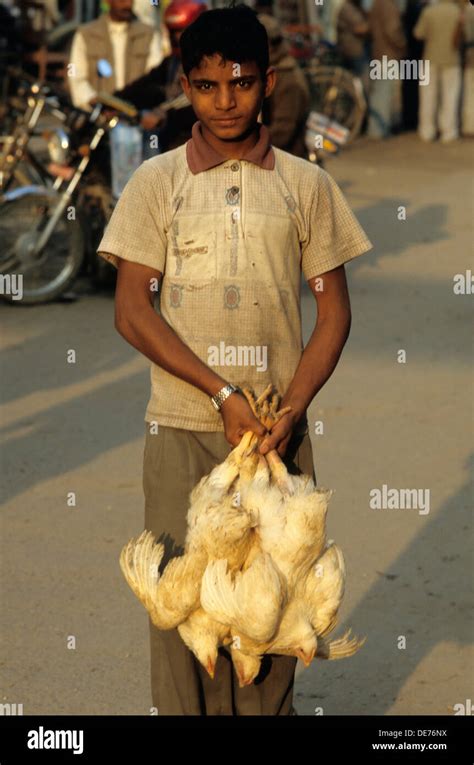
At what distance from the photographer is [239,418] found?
10.7 feet

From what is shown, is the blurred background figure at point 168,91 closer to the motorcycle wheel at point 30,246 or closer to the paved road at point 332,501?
the motorcycle wheel at point 30,246

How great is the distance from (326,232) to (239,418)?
534mm

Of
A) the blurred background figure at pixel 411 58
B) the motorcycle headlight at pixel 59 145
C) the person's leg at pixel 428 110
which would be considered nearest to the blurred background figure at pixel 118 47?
the motorcycle headlight at pixel 59 145

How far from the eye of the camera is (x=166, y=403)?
3.46 metres

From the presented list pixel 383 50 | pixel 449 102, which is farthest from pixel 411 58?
pixel 449 102

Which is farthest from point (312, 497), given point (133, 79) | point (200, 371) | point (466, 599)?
point (133, 79)

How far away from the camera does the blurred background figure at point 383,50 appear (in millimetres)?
18641

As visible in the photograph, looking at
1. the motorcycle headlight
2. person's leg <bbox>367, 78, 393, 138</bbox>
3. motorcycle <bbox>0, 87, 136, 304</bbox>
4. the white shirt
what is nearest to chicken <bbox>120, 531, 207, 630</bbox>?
motorcycle <bbox>0, 87, 136, 304</bbox>

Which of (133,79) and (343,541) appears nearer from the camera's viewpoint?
(343,541)

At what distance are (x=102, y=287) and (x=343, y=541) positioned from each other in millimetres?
5129

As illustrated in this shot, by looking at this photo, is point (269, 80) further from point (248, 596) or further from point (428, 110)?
point (428, 110)

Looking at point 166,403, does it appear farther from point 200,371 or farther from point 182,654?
point 182,654

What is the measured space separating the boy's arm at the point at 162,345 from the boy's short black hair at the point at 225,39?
514mm

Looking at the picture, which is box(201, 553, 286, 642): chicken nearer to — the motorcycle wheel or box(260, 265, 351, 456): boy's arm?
box(260, 265, 351, 456): boy's arm
